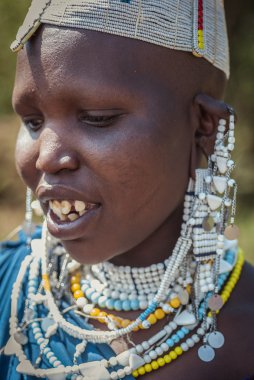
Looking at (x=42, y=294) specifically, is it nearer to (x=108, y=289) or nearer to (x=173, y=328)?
(x=108, y=289)

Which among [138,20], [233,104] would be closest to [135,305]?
[138,20]

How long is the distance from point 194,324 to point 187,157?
56 cm

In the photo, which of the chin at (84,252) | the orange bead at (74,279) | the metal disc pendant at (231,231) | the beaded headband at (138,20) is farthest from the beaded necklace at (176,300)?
the beaded headband at (138,20)

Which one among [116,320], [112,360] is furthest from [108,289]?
[112,360]

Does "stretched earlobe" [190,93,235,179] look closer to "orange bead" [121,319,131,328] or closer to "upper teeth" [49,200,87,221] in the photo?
"upper teeth" [49,200,87,221]

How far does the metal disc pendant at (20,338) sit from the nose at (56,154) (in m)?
0.63

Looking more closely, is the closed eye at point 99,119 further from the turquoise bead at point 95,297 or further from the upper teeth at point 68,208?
the turquoise bead at point 95,297

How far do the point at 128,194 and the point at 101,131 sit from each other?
211mm

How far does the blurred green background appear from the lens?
656 cm

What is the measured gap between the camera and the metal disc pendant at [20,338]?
2.19 meters

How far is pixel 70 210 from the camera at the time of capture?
1.99 meters

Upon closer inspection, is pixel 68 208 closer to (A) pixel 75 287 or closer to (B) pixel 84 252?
(B) pixel 84 252

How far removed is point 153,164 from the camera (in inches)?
77.1

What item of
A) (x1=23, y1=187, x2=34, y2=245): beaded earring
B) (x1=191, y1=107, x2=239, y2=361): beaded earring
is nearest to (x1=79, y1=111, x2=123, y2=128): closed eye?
(x1=191, y1=107, x2=239, y2=361): beaded earring
